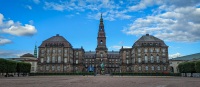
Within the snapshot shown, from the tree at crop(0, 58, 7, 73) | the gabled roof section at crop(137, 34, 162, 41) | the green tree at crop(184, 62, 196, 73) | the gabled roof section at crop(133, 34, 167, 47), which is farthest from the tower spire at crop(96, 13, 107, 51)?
the tree at crop(0, 58, 7, 73)

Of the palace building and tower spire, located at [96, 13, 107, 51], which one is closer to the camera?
the palace building

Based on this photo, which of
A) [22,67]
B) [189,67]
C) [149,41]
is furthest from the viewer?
[149,41]

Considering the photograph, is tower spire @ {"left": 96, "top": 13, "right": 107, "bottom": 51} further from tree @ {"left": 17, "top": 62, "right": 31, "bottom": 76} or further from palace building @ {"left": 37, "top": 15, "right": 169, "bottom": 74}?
tree @ {"left": 17, "top": 62, "right": 31, "bottom": 76}

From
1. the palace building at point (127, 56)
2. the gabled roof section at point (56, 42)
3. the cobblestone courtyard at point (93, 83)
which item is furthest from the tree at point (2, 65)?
the gabled roof section at point (56, 42)

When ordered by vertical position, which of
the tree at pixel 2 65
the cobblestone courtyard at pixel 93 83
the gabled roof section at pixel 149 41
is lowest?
the cobblestone courtyard at pixel 93 83

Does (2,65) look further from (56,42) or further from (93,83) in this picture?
(93,83)

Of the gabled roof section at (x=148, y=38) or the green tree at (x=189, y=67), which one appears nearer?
the green tree at (x=189, y=67)

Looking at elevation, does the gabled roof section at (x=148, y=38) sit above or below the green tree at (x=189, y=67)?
above

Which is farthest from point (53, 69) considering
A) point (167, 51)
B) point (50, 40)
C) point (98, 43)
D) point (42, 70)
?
point (167, 51)

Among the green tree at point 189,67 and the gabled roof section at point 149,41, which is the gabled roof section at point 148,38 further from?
the green tree at point 189,67

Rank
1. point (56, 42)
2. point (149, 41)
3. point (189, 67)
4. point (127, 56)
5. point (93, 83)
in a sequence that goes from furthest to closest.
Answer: point (127, 56)
point (56, 42)
point (149, 41)
point (189, 67)
point (93, 83)

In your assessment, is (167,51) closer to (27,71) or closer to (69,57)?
(69,57)

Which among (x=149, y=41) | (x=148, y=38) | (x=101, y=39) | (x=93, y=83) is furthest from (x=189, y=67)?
(x=101, y=39)

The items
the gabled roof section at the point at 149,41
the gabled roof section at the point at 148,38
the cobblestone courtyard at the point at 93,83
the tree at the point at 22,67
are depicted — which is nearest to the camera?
the cobblestone courtyard at the point at 93,83
